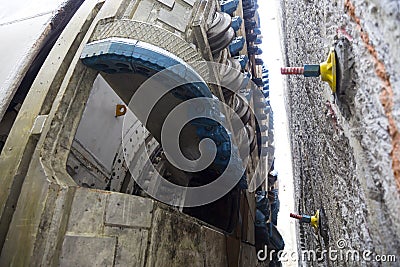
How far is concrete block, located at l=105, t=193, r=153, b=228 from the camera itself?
1.17 metres

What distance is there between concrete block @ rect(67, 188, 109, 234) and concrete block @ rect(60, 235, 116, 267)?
0.10ft

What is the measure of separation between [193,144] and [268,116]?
84.1 inches

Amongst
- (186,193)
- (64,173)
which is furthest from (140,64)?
(186,193)

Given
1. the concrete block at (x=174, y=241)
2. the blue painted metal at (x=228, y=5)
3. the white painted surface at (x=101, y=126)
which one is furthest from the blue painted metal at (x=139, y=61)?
the blue painted metal at (x=228, y=5)

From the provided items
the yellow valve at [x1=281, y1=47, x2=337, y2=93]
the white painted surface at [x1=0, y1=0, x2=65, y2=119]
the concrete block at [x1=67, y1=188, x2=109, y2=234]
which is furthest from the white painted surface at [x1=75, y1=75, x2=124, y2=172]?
the yellow valve at [x1=281, y1=47, x2=337, y2=93]

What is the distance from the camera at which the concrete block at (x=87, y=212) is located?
3.70ft

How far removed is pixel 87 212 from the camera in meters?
1.15

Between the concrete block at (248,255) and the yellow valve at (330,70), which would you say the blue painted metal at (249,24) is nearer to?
the concrete block at (248,255)

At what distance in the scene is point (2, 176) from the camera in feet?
4.19

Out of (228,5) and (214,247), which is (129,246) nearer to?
(214,247)

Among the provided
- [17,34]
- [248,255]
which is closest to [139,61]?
[17,34]

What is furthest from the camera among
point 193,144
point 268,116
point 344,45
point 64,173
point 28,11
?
point 268,116

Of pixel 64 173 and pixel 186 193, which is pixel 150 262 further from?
pixel 186 193

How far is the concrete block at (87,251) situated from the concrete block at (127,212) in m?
0.07
